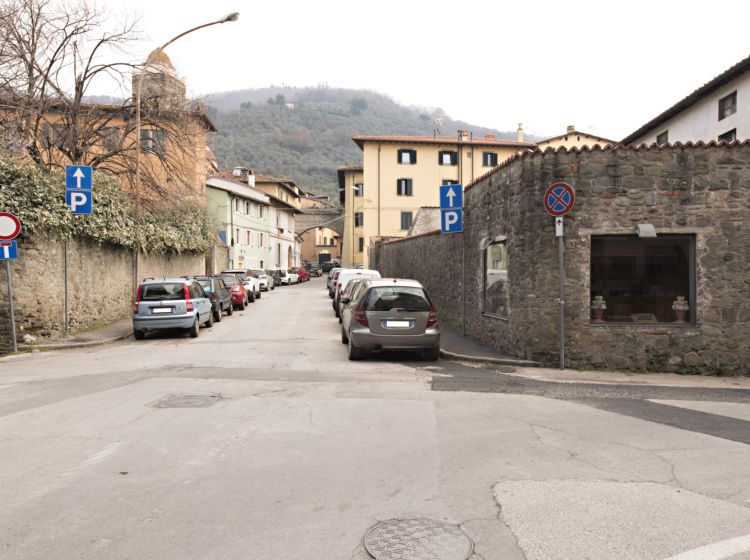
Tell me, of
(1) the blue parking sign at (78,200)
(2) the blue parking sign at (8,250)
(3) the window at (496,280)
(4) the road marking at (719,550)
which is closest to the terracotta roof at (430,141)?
(1) the blue parking sign at (78,200)

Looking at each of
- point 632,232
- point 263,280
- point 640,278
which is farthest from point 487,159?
point 632,232

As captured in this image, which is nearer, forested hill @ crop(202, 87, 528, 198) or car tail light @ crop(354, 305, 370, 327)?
car tail light @ crop(354, 305, 370, 327)

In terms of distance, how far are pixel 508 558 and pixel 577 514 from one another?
886 millimetres

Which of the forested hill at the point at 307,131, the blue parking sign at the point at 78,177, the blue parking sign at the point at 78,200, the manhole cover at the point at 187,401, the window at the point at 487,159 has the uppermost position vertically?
the forested hill at the point at 307,131

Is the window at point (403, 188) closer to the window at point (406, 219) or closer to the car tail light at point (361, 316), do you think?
the window at point (406, 219)

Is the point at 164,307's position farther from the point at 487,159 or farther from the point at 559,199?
the point at 487,159

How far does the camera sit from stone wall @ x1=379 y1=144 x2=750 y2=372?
998 centimetres

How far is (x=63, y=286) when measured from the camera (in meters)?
15.2

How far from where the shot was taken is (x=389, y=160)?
2085 inches

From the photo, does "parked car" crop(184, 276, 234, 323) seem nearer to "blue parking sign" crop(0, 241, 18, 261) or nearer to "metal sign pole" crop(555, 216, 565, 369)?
"blue parking sign" crop(0, 241, 18, 261)

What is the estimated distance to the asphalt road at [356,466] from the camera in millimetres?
3523

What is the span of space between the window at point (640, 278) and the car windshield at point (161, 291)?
10.7 metres

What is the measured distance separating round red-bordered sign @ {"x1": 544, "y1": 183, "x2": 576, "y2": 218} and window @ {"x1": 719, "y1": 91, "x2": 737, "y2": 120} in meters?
16.2

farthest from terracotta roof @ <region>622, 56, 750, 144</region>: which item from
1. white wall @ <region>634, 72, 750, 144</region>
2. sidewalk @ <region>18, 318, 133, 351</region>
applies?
sidewalk @ <region>18, 318, 133, 351</region>
